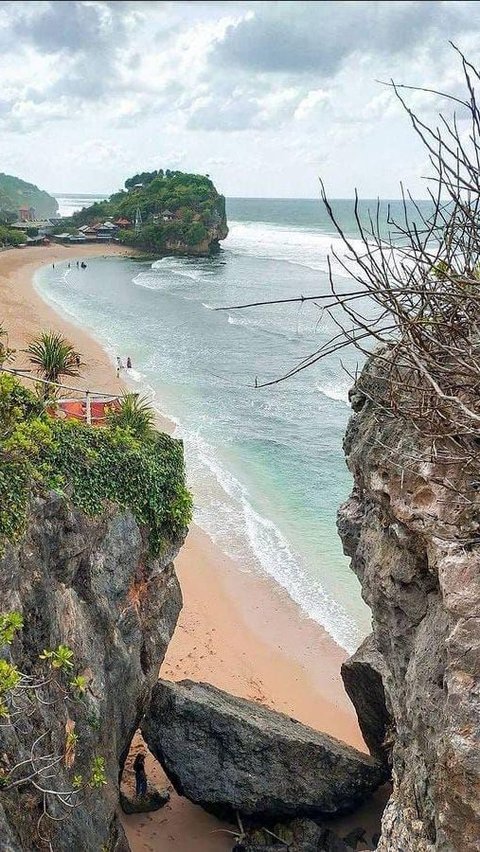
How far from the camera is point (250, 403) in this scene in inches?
1248

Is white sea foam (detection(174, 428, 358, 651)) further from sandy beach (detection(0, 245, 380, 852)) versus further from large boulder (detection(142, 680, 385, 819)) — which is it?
large boulder (detection(142, 680, 385, 819))

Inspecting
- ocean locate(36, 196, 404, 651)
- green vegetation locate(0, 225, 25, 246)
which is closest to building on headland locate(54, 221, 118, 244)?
green vegetation locate(0, 225, 25, 246)

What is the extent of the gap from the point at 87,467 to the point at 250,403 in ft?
71.9

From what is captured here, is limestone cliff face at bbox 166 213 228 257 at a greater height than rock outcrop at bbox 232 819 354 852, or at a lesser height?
greater

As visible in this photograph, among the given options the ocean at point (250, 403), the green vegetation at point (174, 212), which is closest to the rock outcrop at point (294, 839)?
the ocean at point (250, 403)

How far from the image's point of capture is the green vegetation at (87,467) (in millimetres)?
8869

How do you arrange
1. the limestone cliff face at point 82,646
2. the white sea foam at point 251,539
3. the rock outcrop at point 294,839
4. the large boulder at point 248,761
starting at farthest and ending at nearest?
the white sea foam at point 251,539 < the large boulder at point 248,761 < the rock outcrop at point 294,839 < the limestone cliff face at point 82,646

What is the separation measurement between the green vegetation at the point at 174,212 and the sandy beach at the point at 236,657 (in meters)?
74.5

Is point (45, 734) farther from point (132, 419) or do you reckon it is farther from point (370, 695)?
point (370, 695)

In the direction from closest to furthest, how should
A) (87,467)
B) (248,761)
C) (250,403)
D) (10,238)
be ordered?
(87,467), (248,761), (250,403), (10,238)

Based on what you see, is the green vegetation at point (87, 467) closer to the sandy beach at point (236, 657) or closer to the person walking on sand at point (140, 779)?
the person walking on sand at point (140, 779)

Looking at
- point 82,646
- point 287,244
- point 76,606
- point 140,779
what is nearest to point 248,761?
point 140,779

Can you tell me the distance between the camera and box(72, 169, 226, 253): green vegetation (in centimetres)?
8900

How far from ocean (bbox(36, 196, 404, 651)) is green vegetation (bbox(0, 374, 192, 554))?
3753 millimetres
